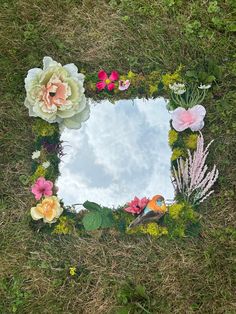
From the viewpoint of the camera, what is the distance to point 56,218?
359cm

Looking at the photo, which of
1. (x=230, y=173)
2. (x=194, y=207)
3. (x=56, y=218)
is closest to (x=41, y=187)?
(x=56, y=218)

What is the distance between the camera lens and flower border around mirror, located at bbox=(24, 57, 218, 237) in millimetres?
3518

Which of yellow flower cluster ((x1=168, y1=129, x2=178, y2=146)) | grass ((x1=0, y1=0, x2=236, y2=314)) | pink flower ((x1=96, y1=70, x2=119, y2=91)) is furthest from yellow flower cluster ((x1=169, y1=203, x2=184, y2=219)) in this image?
pink flower ((x1=96, y1=70, x2=119, y2=91))

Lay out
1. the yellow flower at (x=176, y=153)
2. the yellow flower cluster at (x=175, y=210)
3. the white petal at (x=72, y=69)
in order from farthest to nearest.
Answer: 1. the white petal at (x=72, y=69)
2. the yellow flower at (x=176, y=153)
3. the yellow flower cluster at (x=175, y=210)

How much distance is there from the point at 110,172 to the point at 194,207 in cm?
63

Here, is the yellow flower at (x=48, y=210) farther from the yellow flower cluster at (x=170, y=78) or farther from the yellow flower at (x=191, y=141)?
the yellow flower cluster at (x=170, y=78)

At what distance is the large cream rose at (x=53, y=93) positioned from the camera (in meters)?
3.59

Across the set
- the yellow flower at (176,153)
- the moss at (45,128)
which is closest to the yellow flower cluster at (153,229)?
the yellow flower at (176,153)

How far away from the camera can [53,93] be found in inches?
142

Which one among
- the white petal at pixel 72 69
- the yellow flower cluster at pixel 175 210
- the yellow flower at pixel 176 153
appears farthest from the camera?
the white petal at pixel 72 69

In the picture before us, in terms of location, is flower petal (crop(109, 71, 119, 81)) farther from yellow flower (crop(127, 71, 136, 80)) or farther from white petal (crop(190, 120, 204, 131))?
white petal (crop(190, 120, 204, 131))

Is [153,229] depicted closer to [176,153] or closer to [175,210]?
[175,210]

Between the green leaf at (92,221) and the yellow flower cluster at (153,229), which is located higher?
the yellow flower cluster at (153,229)

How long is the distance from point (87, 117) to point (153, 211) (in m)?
0.83
